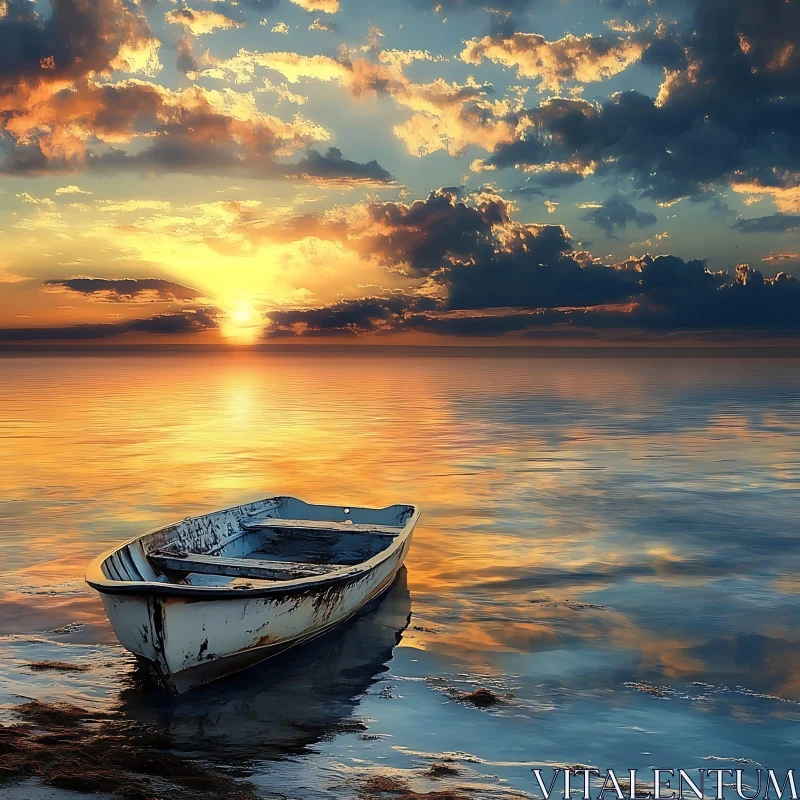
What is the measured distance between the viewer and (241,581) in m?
11.4

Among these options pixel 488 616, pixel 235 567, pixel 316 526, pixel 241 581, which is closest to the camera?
pixel 241 581

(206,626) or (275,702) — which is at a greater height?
(206,626)

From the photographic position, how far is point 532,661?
1102cm

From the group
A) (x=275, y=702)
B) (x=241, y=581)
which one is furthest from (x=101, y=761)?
(x=241, y=581)

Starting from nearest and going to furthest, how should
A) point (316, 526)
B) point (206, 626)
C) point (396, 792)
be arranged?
1. point (396, 792)
2. point (206, 626)
3. point (316, 526)

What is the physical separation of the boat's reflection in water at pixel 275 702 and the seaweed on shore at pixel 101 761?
0.32 m

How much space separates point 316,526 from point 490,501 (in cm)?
988

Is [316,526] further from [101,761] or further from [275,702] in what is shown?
[101,761]

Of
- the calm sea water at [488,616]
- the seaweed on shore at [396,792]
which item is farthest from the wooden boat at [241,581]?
the seaweed on shore at [396,792]

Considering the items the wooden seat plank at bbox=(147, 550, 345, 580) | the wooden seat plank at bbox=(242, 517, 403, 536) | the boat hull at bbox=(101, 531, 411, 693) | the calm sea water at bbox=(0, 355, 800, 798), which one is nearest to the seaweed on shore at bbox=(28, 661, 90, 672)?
the calm sea water at bbox=(0, 355, 800, 798)

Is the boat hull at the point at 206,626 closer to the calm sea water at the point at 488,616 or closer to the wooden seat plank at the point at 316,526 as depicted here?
the calm sea water at the point at 488,616

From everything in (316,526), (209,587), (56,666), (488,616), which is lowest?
(488,616)

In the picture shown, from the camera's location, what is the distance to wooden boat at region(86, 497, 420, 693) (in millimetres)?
9117

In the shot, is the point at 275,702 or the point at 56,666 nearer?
the point at 275,702
